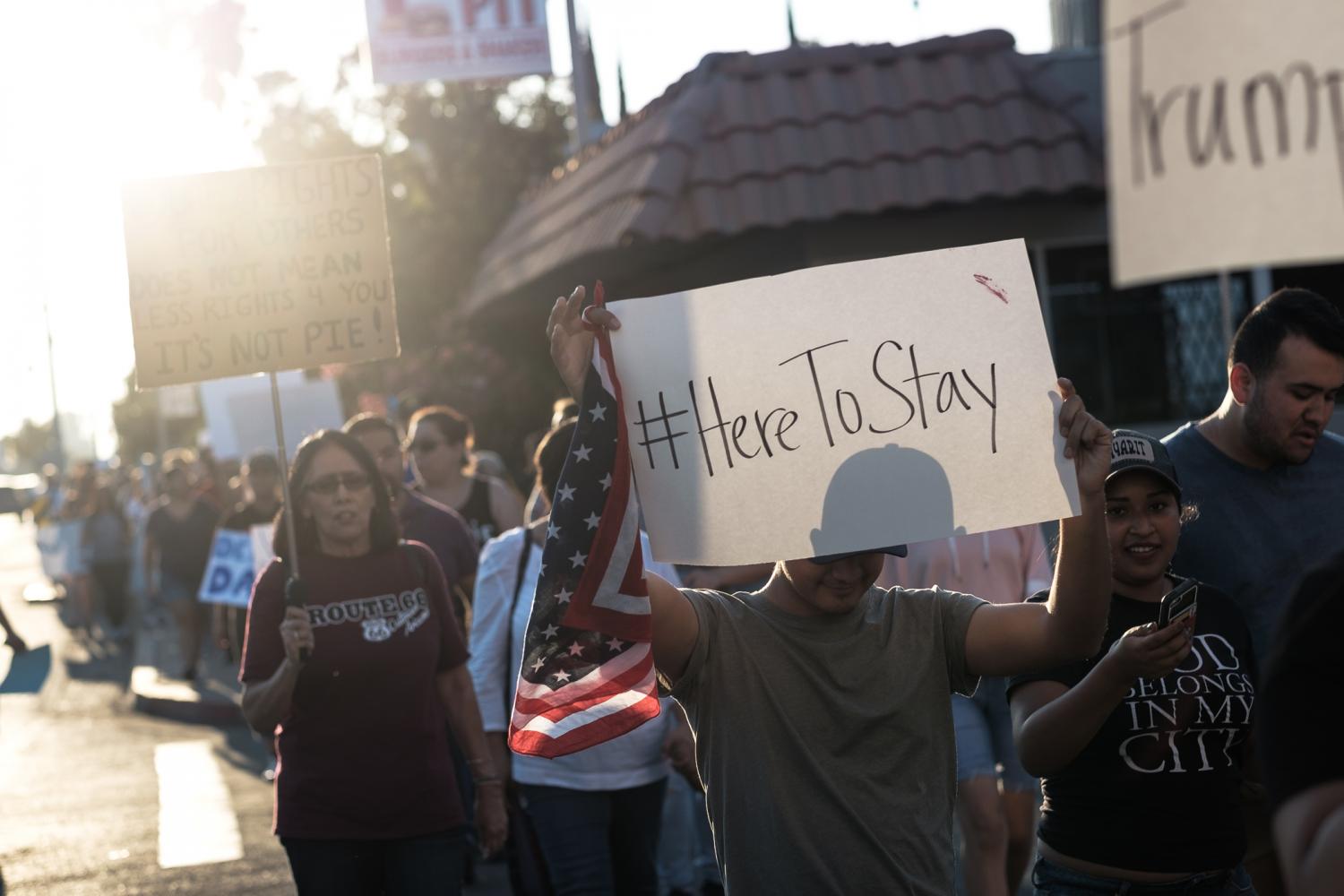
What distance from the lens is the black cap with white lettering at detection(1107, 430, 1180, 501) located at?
148 inches

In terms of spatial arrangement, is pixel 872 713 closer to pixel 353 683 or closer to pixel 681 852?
pixel 353 683

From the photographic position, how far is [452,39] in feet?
40.9

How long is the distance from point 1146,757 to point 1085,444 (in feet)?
2.83

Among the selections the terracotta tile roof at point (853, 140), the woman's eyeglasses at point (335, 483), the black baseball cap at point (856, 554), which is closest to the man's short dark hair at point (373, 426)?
the woman's eyeglasses at point (335, 483)

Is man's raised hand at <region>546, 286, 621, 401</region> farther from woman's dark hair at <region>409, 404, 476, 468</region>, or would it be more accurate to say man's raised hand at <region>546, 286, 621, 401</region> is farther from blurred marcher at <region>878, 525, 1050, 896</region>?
woman's dark hair at <region>409, 404, 476, 468</region>

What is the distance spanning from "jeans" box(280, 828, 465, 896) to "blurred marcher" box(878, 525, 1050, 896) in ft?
6.29

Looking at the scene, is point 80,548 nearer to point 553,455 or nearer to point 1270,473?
point 553,455

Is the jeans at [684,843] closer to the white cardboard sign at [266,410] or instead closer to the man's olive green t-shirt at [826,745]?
the man's olive green t-shirt at [826,745]

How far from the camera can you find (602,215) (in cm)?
1091

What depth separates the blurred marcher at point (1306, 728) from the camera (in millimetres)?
1856

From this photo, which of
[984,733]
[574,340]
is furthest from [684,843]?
[574,340]

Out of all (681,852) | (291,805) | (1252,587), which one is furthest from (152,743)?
(1252,587)

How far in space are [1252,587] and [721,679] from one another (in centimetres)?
165

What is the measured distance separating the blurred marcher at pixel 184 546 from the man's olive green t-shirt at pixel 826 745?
12.8 metres
